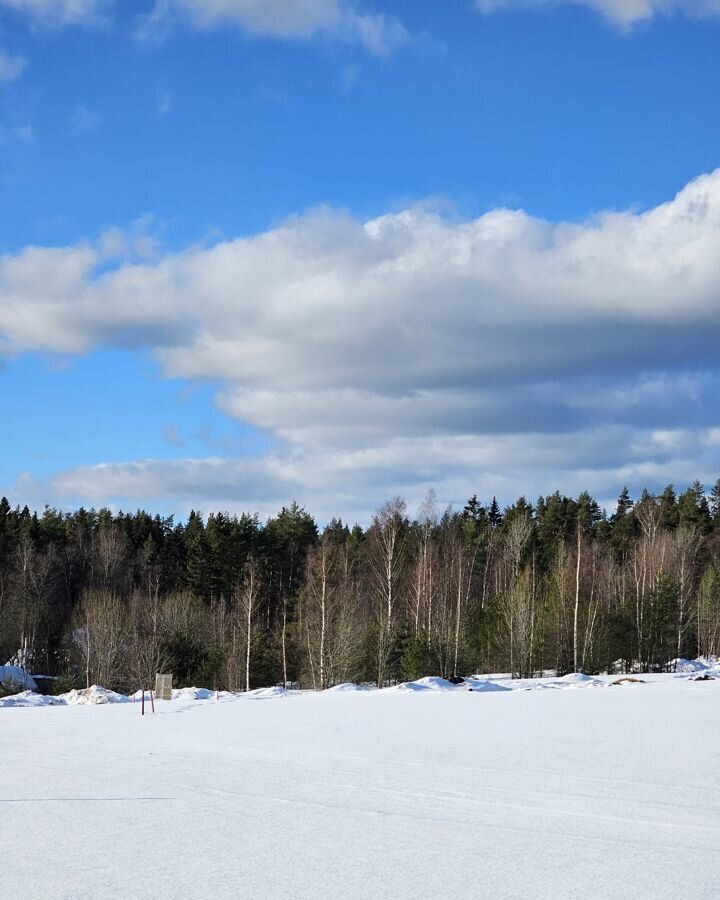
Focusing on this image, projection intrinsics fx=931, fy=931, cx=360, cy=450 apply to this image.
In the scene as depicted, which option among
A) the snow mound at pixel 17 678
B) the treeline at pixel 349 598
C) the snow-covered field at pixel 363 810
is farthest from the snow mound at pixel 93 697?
the snow-covered field at pixel 363 810

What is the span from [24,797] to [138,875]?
3825 millimetres

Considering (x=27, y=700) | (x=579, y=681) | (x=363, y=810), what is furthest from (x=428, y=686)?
(x=363, y=810)

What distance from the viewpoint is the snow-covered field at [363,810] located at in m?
6.47

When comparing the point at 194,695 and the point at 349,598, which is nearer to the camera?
the point at 194,695

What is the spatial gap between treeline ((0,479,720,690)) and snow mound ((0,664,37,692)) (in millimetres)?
2717

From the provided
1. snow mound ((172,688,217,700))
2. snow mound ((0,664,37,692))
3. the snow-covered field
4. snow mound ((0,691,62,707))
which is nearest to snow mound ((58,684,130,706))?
snow mound ((0,691,62,707))

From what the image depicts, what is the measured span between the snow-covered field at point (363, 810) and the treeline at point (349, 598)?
23.0 m

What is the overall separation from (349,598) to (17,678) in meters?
17.5

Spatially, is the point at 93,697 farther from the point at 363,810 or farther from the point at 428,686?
the point at 363,810

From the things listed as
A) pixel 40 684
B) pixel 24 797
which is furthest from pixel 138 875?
pixel 40 684

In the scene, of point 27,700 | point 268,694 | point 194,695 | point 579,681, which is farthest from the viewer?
point 579,681

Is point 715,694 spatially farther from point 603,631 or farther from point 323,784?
point 323,784

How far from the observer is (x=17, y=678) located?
46844mm

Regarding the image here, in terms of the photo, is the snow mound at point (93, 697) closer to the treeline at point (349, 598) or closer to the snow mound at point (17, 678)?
the treeline at point (349, 598)
